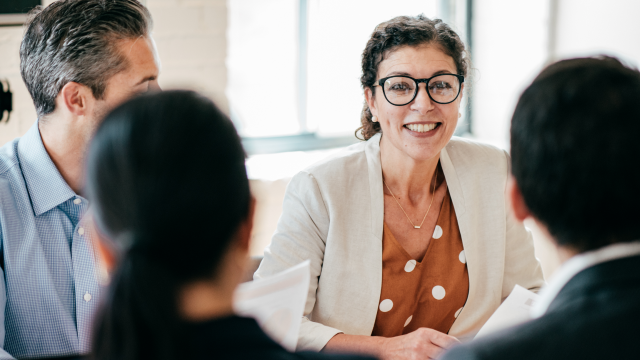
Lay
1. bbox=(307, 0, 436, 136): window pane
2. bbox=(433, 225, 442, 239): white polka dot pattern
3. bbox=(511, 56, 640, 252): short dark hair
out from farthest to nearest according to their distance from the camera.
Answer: bbox=(307, 0, 436, 136): window pane, bbox=(433, 225, 442, 239): white polka dot pattern, bbox=(511, 56, 640, 252): short dark hair

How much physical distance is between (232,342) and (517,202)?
0.41 meters

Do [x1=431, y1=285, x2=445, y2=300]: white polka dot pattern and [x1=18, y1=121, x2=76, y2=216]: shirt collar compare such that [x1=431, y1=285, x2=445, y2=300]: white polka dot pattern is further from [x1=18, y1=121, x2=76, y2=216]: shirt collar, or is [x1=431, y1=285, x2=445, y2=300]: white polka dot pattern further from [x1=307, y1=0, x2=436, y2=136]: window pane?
[x1=307, y1=0, x2=436, y2=136]: window pane

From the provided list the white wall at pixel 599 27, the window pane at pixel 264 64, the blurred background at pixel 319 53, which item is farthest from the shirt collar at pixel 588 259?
the window pane at pixel 264 64

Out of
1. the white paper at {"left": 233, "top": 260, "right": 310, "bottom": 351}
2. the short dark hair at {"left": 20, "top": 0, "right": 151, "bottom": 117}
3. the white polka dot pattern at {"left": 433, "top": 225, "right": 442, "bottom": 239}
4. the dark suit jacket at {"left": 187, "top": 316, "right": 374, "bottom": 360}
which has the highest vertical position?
the short dark hair at {"left": 20, "top": 0, "right": 151, "bottom": 117}

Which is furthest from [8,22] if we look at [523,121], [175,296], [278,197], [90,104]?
[523,121]

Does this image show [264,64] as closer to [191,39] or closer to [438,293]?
[191,39]

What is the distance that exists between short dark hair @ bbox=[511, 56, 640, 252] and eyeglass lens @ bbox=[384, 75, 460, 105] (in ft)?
2.56

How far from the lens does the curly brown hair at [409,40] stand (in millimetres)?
1438

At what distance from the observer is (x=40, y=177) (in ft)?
3.91

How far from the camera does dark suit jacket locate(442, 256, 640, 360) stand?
0.54 metres

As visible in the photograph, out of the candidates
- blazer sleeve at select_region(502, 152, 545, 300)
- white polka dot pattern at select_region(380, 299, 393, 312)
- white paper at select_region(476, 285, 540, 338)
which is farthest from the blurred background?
white paper at select_region(476, 285, 540, 338)

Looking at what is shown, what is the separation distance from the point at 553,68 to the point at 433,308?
86 cm

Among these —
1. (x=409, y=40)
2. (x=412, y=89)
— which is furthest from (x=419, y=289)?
(x=409, y=40)

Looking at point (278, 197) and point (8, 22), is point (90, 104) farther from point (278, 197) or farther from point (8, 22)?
point (278, 197)
